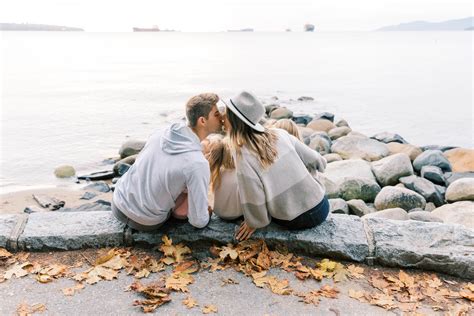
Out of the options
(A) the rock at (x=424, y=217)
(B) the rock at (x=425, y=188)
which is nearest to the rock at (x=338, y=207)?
(A) the rock at (x=424, y=217)

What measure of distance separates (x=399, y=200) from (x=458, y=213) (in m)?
0.91

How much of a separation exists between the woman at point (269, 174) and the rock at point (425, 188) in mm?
4823

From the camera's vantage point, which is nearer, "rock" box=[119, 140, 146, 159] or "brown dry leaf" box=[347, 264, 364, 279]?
"brown dry leaf" box=[347, 264, 364, 279]

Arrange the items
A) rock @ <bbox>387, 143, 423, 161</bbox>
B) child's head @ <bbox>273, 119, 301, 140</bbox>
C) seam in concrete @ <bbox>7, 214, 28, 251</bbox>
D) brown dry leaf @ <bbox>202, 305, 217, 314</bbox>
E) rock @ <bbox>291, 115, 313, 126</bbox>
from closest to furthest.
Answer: brown dry leaf @ <bbox>202, 305, 217, 314</bbox>
seam in concrete @ <bbox>7, 214, 28, 251</bbox>
child's head @ <bbox>273, 119, 301, 140</bbox>
rock @ <bbox>387, 143, 423, 161</bbox>
rock @ <bbox>291, 115, 313, 126</bbox>

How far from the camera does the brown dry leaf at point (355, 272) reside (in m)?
4.07

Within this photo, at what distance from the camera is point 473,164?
1098 centimetres

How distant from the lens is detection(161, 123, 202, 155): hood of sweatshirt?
4008mm

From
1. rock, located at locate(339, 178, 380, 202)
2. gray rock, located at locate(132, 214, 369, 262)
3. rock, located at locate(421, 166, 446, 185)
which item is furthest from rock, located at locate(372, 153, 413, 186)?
gray rock, located at locate(132, 214, 369, 262)

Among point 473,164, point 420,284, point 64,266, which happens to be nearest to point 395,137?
point 473,164

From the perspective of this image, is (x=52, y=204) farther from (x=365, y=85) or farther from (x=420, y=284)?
(x=365, y=85)

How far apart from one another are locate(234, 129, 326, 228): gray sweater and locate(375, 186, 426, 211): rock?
3.81 m

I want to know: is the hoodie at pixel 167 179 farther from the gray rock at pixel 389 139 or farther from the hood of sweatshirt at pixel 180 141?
the gray rock at pixel 389 139

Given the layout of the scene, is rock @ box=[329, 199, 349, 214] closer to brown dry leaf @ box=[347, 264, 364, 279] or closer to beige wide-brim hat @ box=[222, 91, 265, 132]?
brown dry leaf @ box=[347, 264, 364, 279]

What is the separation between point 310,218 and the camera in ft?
14.3
